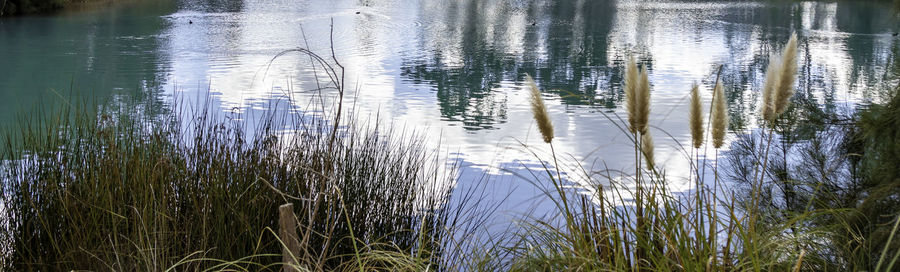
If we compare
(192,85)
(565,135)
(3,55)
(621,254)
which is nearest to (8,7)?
(3,55)

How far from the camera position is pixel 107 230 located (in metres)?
2.70

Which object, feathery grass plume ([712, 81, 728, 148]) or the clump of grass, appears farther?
the clump of grass

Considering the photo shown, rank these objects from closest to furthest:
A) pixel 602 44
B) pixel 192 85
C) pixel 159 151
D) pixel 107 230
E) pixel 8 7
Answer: pixel 107 230
pixel 159 151
pixel 192 85
pixel 602 44
pixel 8 7

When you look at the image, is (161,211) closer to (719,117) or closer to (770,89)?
(719,117)

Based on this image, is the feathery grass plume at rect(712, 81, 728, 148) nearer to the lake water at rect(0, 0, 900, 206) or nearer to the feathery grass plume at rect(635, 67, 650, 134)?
the feathery grass plume at rect(635, 67, 650, 134)

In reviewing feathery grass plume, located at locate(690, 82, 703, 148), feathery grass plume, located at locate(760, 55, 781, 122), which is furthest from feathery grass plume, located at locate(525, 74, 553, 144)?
feathery grass plume, located at locate(760, 55, 781, 122)

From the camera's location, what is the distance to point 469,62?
12.6 m

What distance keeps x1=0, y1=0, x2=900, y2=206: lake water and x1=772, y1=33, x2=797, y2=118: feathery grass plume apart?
4.35 feet

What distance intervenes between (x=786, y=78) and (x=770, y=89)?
0.25 ft

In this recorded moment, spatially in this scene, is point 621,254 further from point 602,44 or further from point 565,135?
point 602,44

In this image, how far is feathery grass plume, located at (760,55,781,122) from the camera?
1.82 metres

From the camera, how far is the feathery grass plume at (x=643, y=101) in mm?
1743

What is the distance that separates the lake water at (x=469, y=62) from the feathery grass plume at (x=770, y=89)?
1.26 metres

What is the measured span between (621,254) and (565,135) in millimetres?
5233
